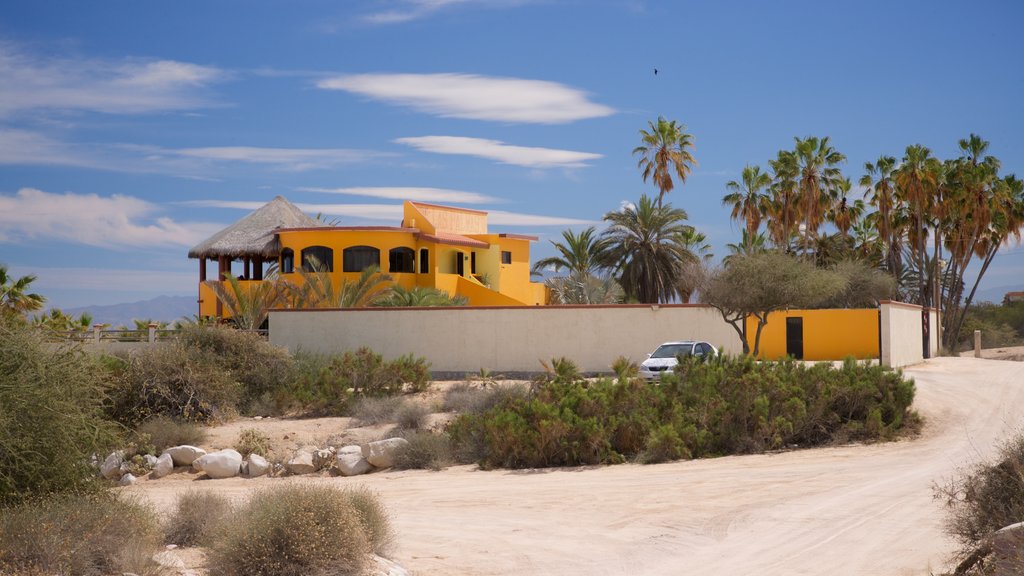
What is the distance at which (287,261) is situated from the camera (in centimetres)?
4669

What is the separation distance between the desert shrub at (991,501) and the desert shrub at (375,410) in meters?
16.9

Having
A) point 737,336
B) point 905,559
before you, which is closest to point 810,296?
point 737,336

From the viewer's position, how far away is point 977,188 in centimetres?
5409

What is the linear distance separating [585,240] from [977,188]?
851 inches

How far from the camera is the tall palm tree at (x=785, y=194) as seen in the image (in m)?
55.9

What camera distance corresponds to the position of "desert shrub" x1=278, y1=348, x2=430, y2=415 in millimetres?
27531

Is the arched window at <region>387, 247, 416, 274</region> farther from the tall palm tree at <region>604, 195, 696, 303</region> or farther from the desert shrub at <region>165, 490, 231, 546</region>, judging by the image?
the desert shrub at <region>165, 490, 231, 546</region>

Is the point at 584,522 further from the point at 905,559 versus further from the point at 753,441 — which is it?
the point at 753,441

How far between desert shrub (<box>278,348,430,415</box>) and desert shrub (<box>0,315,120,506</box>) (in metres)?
16.0

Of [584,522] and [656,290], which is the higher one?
[656,290]

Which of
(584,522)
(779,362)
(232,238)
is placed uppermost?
(232,238)

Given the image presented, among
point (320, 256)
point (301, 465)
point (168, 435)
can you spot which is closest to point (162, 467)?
point (168, 435)

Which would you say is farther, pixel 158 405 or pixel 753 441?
pixel 158 405

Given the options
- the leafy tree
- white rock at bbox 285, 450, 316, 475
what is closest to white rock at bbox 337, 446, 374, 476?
white rock at bbox 285, 450, 316, 475
